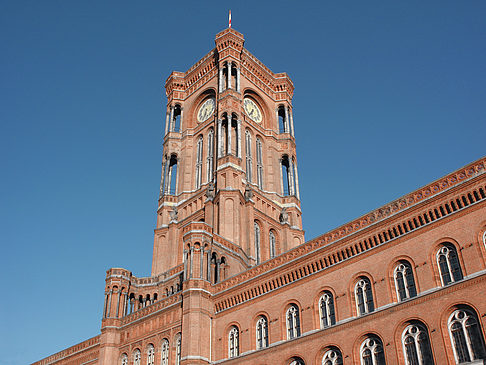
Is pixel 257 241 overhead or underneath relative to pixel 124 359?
overhead

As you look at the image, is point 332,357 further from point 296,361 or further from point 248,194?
point 248,194

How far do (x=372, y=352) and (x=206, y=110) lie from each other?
43.0 metres

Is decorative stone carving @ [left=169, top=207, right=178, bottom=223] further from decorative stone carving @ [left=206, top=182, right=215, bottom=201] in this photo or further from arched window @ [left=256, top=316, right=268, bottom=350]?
arched window @ [left=256, top=316, right=268, bottom=350]

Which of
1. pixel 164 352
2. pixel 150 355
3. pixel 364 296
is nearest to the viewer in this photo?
pixel 364 296

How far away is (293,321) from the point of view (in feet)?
100

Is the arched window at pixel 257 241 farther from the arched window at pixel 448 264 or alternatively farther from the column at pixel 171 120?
the arched window at pixel 448 264

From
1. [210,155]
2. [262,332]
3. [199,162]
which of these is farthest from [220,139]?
[262,332]

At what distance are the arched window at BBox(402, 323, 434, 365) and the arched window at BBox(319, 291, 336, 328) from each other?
4.67 metres

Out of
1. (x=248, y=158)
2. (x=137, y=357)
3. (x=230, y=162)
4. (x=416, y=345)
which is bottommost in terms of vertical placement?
(x=416, y=345)

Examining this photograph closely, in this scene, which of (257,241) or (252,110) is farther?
(252,110)

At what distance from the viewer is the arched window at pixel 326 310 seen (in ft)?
94.4

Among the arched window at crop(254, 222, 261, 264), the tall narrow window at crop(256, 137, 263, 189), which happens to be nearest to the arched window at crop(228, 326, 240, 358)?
the arched window at crop(254, 222, 261, 264)

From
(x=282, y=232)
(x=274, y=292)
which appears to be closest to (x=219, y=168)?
(x=282, y=232)

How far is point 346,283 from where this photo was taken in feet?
93.6
